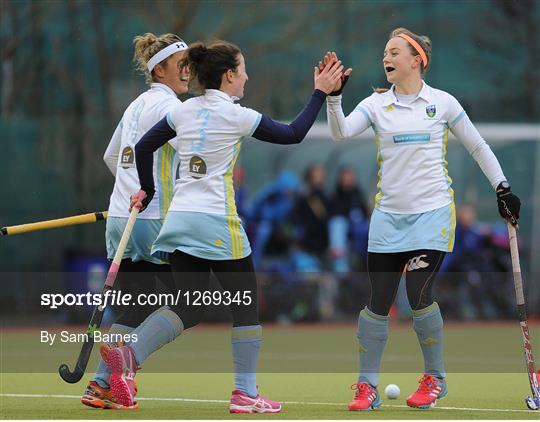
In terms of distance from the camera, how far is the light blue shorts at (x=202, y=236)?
25.5 feet

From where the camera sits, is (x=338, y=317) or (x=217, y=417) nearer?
(x=217, y=417)

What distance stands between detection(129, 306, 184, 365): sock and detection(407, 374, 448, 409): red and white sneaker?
146 centimetres

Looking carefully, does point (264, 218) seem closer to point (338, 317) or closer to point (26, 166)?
point (338, 317)

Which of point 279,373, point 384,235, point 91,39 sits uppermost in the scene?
point 91,39

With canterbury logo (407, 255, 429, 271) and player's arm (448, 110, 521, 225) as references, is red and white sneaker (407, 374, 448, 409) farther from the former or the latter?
player's arm (448, 110, 521, 225)

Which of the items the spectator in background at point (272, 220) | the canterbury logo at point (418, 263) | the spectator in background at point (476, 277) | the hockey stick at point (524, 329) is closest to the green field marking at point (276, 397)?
the hockey stick at point (524, 329)

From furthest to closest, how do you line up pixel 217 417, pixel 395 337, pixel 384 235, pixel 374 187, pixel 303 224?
1. pixel 374 187
2. pixel 303 224
3. pixel 395 337
4. pixel 384 235
5. pixel 217 417

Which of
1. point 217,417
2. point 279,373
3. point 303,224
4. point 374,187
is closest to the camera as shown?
point 217,417

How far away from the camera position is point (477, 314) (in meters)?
18.0

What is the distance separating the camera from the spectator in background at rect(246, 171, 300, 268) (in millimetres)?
17578

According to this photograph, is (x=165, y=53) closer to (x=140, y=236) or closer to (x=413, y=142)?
(x=140, y=236)

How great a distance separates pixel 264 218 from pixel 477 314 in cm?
298

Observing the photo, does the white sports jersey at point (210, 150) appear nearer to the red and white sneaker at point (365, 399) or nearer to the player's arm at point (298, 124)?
the player's arm at point (298, 124)

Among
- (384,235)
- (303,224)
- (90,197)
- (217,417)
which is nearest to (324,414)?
(217,417)
